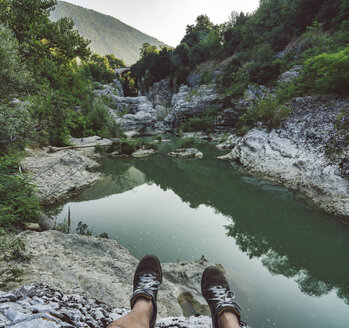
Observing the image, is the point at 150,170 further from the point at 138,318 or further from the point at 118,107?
the point at 118,107

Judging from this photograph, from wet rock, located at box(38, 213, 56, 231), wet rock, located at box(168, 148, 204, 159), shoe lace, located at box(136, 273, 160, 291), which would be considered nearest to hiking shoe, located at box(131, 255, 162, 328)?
shoe lace, located at box(136, 273, 160, 291)

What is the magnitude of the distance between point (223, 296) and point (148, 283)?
2.67 ft

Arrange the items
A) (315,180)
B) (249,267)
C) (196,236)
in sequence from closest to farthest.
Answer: (249,267), (196,236), (315,180)

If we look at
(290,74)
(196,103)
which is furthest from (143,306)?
(196,103)

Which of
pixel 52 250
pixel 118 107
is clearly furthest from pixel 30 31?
pixel 118 107

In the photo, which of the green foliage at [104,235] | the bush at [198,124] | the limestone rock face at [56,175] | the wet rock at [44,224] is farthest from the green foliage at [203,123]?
the wet rock at [44,224]

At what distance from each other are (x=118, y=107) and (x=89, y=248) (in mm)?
34823

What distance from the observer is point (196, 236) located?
4914mm

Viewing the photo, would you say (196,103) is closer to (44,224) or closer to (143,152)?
(143,152)

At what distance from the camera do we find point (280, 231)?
17.1ft

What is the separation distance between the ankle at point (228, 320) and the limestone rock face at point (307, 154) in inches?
243

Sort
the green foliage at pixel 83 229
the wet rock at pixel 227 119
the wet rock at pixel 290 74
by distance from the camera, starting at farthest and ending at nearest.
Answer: the wet rock at pixel 227 119 < the wet rock at pixel 290 74 < the green foliage at pixel 83 229

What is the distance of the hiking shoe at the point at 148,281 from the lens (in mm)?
1688

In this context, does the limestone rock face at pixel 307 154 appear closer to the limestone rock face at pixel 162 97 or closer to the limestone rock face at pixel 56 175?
the limestone rock face at pixel 56 175
